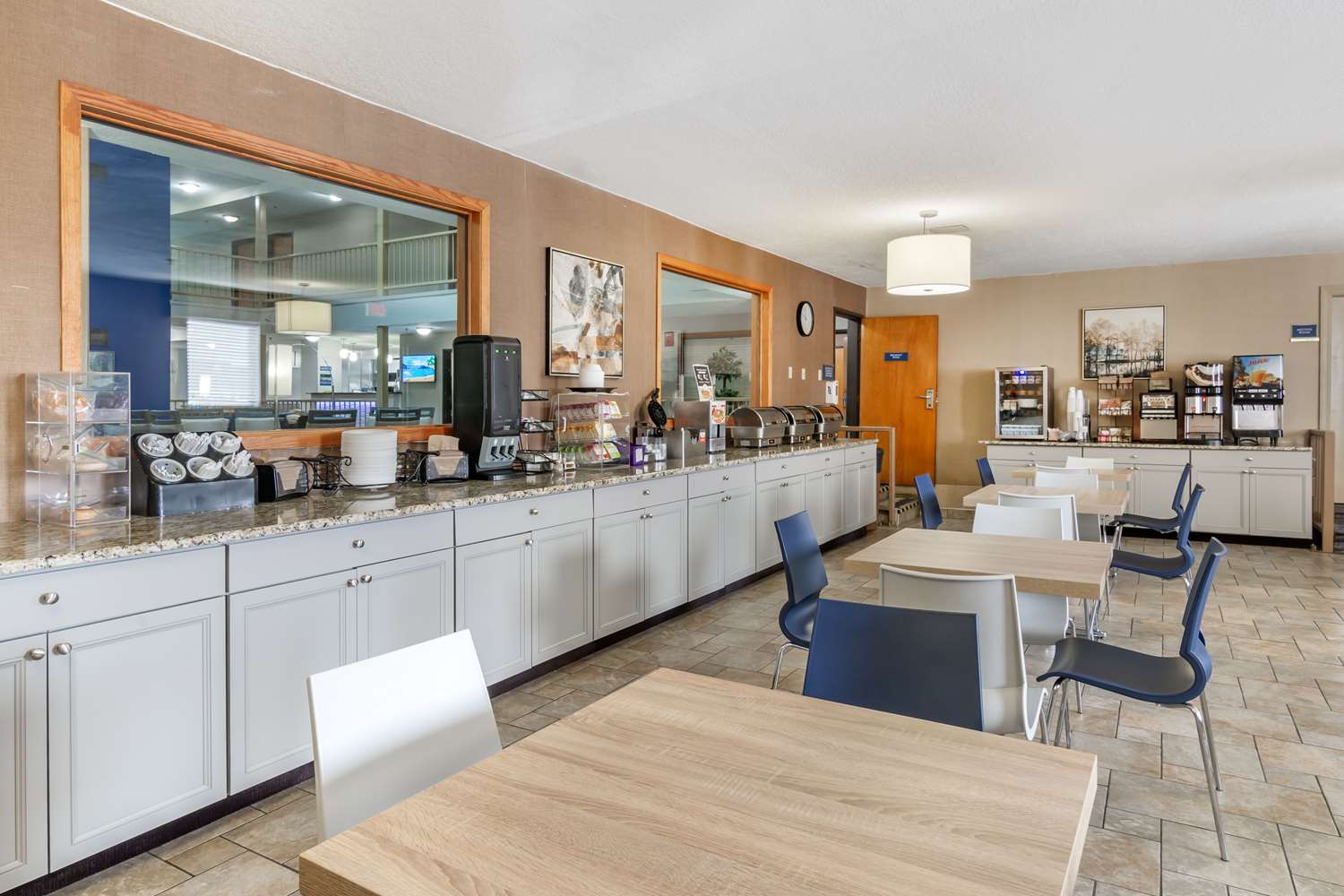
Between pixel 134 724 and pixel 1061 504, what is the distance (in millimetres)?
3865

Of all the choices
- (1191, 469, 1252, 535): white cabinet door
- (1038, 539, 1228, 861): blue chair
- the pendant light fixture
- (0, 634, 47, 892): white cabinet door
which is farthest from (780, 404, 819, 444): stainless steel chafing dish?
(0, 634, 47, 892): white cabinet door

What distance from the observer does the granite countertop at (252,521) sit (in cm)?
210

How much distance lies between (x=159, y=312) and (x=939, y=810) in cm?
330

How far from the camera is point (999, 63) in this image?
11.1ft

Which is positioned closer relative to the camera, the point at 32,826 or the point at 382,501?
the point at 32,826

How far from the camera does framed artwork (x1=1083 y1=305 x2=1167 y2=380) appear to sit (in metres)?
8.29

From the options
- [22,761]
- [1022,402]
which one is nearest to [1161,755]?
[22,761]

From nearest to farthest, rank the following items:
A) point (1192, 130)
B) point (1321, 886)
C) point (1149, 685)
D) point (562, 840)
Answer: point (562, 840) < point (1321, 886) < point (1149, 685) < point (1192, 130)

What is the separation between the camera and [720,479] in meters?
5.10

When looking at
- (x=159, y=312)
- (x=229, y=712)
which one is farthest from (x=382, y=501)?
(x=159, y=312)

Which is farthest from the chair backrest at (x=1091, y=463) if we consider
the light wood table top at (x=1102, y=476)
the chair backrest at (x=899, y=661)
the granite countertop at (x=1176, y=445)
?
the chair backrest at (x=899, y=661)

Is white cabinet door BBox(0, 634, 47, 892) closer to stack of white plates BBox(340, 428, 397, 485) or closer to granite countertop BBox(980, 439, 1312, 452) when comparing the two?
stack of white plates BBox(340, 428, 397, 485)

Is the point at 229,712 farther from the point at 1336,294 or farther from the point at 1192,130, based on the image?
the point at 1336,294

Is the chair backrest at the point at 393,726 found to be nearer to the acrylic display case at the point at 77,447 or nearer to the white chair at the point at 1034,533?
the acrylic display case at the point at 77,447
